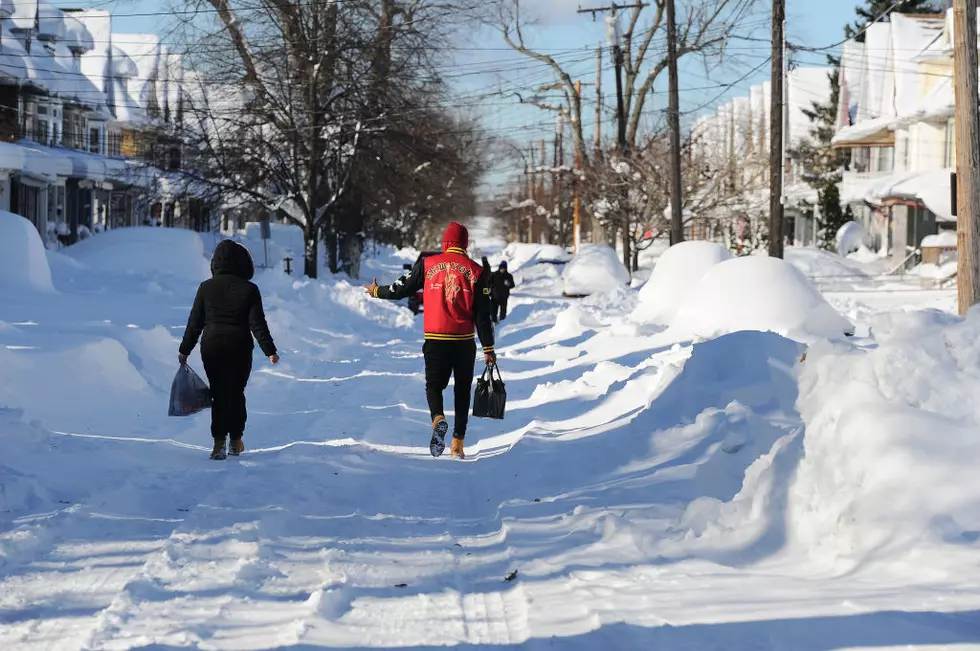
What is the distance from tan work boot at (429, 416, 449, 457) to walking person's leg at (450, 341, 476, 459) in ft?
0.49

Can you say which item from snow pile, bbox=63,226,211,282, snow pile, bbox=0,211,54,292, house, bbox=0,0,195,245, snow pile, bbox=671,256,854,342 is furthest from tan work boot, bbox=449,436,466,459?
house, bbox=0,0,195,245

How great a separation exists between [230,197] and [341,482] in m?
30.1

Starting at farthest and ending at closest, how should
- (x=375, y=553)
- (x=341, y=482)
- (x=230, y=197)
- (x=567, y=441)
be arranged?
(x=230, y=197) < (x=567, y=441) < (x=341, y=482) < (x=375, y=553)

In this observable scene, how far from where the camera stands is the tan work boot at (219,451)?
382 inches

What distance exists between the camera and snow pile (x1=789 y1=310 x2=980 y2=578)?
5.58 meters

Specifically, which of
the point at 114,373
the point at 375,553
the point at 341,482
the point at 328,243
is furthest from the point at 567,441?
the point at 328,243

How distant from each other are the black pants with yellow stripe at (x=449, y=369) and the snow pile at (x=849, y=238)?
52555 millimetres

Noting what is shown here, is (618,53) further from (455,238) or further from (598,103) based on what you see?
(455,238)

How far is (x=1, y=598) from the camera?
18.0 ft

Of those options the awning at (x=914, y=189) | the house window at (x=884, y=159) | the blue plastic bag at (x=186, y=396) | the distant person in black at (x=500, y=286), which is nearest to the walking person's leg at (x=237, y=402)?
the blue plastic bag at (x=186, y=396)

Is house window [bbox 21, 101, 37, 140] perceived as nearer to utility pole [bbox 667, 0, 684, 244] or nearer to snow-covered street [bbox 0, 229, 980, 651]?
utility pole [bbox 667, 0, 684, 244]

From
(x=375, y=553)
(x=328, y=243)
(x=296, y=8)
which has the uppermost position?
(x=296, y=8)

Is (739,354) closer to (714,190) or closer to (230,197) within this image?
(230,197)

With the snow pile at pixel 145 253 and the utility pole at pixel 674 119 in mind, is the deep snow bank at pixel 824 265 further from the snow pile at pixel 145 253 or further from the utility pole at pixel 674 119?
the snow pile at pixel 145 253
